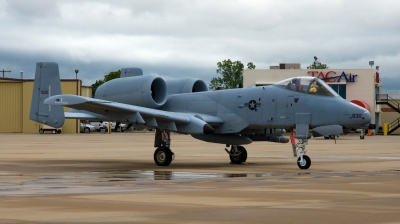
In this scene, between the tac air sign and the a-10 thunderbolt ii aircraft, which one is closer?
the a-10 thunderbolt ii aircraft

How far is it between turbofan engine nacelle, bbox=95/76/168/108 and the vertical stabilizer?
177cm

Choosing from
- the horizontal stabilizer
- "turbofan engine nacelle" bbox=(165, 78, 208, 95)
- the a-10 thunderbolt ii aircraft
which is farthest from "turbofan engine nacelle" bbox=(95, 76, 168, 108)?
the horizontal stabilizer

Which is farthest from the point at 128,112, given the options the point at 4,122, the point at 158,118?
the point at 4,122

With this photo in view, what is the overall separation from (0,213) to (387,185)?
8944 millimetres

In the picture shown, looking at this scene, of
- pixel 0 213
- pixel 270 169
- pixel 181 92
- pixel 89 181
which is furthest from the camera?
pixel 181 92

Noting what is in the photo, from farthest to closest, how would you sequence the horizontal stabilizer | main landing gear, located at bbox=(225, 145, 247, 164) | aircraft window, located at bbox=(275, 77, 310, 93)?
main landing gear, located at bbox=(225, 145, 247, 164) < aircraft window, located at bbox=(275, 77, 310, 93) < the horizontal stabilizer

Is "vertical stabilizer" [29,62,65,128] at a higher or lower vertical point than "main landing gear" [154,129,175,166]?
higher

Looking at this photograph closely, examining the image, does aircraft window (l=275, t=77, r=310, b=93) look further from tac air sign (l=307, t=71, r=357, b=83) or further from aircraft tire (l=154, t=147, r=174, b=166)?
tac air sign (l=307, t=71, r=357, b=83)

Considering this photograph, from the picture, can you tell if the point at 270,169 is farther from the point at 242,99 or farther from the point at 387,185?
the point at 387,185

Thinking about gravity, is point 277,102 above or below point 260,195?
above

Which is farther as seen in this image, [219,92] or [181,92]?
[181,92]

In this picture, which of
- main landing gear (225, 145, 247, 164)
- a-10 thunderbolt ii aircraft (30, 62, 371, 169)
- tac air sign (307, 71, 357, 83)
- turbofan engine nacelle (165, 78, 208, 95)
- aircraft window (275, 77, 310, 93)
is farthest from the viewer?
tac air sign (307, 71, 357, 83)

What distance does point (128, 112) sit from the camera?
2300 cm

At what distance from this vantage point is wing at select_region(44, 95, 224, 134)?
22250mm
